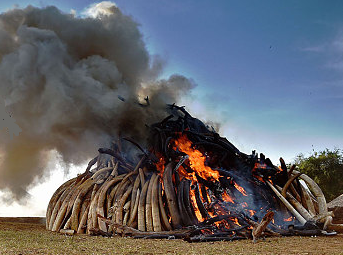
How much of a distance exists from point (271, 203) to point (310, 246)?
3.59 metres

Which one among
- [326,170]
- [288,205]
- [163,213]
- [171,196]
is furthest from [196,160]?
[326,170]

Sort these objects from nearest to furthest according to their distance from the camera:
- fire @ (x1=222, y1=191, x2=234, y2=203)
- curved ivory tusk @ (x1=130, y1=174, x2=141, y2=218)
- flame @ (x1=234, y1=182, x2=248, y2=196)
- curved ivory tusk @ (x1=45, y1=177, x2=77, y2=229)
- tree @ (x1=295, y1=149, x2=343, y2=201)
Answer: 1. curved ivory tusk @ (x1=130, y1=174, x2=141, y2=218)
2. fire @ (x1=222, y1=191, x2=234, y2=203)
3. flame @ (x1=234, y1=182, x2=248, y2=196)
4. curved ivory tusk @ (x1=45, y1=177, x2=77, y2=229)
5. tree @ (x1=295, y1=149, x2=343, y2=201)

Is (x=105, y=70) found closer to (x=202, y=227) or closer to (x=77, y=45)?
(x=77, y=45)

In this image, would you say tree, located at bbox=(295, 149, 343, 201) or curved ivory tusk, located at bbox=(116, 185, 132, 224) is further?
tree, located at bbox=(295, 149, 343, 201)

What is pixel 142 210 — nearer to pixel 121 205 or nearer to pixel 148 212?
pixel 148 212

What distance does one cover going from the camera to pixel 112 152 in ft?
35.1

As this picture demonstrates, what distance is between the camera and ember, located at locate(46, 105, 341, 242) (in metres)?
8.58

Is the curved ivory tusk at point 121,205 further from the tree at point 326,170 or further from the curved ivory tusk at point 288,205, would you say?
the tree at point 326,170

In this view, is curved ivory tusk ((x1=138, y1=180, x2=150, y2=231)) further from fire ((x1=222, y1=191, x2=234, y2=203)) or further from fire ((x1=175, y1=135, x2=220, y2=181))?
fire ((x1=222, y1=191, x2=234, y2=203))

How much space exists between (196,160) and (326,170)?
26.9 meters

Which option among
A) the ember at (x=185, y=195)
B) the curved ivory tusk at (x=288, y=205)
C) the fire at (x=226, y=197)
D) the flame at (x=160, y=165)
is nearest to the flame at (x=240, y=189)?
the ember at (x=185, y=195)

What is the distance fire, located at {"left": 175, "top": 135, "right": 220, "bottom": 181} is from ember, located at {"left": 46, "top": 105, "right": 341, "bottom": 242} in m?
0.03

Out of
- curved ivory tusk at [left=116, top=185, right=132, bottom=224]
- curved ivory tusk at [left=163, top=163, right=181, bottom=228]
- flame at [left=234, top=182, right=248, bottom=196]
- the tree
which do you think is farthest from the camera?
the tree

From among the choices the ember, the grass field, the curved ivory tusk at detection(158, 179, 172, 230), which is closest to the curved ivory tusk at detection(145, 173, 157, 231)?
the ember
